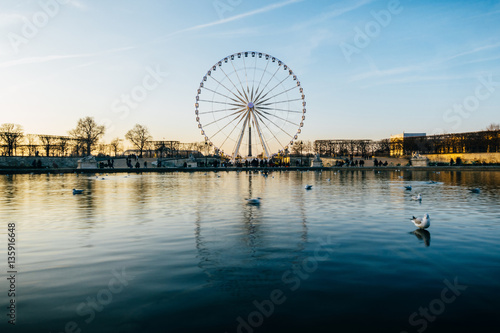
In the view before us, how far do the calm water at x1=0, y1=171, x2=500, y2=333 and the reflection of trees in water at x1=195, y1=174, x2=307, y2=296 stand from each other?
1.0 inches

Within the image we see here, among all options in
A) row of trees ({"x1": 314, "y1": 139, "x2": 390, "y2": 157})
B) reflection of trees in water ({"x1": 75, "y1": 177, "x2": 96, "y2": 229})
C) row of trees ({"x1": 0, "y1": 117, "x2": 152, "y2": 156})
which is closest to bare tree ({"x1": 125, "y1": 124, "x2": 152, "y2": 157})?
row of trees ({"x1": 0, "y1": 117, "x2": 152, "y2": 156})

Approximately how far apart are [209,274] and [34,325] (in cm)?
249

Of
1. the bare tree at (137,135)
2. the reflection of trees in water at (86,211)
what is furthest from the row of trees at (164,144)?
the reflection of trees in water at (86,211)

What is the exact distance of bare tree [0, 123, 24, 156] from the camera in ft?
259

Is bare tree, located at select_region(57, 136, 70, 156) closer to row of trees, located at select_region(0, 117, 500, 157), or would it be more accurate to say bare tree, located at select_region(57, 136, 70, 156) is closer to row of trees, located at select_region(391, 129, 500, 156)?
row of trees, located at select_region(0, 117, 500, 157)

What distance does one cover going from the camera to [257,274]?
246 inches

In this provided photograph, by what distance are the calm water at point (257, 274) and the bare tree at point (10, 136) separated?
77589mm

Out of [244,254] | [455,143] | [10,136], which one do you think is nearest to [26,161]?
[10,136]

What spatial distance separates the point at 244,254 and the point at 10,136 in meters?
85.6

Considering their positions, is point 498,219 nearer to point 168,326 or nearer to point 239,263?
point 239,263

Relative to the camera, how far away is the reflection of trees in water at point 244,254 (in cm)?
589

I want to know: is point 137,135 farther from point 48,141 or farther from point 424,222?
point 424,222

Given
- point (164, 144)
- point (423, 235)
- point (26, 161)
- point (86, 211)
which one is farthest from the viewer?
point (164, 144)

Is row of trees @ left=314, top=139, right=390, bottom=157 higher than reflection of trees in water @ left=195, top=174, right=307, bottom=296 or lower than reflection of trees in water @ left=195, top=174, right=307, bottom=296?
higher
